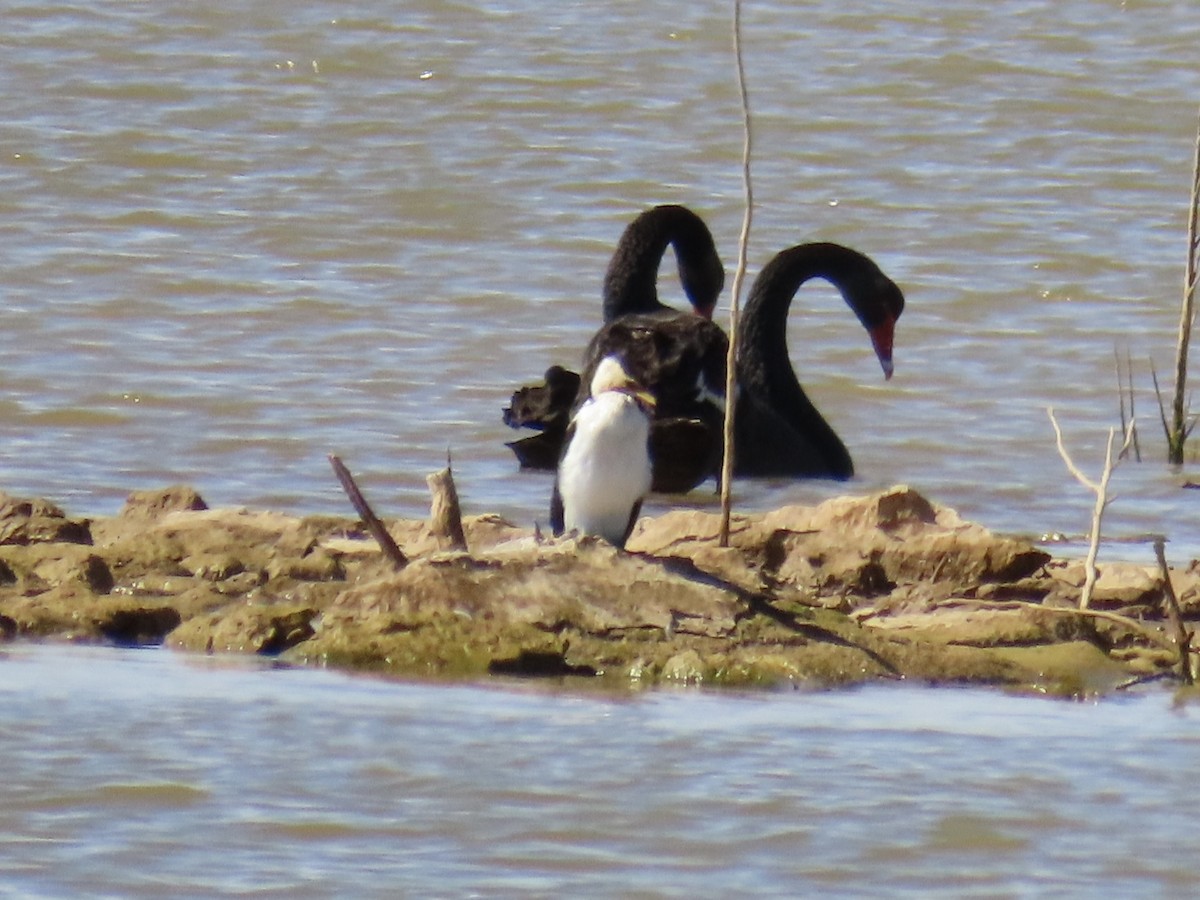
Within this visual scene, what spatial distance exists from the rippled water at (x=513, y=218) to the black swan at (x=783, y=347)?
1.04 feet

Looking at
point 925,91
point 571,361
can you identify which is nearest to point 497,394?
point 571,361

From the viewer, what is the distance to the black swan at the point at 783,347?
36.3 feet

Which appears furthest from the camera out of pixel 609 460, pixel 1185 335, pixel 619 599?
pixel 1185 335

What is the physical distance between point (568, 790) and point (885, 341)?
7.11m

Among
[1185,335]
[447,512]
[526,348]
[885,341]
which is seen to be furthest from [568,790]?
[526,348]

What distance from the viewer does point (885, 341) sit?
12.0m

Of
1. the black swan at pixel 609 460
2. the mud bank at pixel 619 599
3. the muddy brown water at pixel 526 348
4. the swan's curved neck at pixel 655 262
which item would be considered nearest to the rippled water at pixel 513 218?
the muddy brown water at pixel 526 348

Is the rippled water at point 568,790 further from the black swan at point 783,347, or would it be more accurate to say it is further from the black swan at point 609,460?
the black swan at point 783,347

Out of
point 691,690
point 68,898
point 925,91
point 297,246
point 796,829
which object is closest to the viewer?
point 68,898

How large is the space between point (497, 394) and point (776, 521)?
13.5 ft

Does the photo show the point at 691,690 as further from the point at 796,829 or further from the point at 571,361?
the point at 571,361

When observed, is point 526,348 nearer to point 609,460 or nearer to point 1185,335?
point 1185,335

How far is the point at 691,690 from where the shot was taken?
20.0 ft

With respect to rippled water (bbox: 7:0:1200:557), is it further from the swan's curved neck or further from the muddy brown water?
the swan's curved neck
